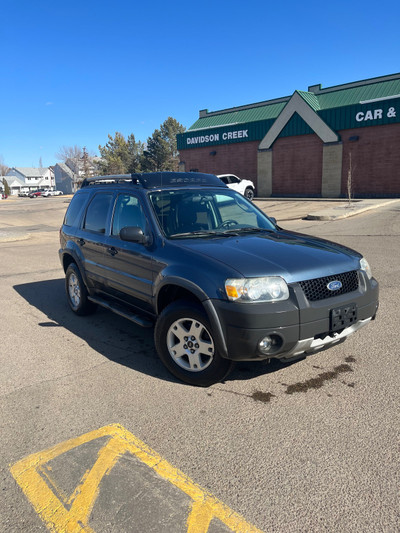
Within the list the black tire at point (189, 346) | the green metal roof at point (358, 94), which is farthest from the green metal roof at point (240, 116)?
the black tire at point (189, 346)

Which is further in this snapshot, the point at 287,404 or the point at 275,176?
the point at 275,176

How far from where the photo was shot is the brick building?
27438mm

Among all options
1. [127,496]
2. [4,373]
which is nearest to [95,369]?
[4,373]

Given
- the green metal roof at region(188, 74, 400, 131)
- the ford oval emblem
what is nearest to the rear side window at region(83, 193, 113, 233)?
the ford oval emblem

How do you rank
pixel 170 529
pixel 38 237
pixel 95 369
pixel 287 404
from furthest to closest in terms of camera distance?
1. pixel 38 237
2. pixel 95 369
3. pixel 287 404
4. pixel 170 529

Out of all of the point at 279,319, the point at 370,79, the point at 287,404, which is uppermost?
the point at 370,79

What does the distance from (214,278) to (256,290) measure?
352mm

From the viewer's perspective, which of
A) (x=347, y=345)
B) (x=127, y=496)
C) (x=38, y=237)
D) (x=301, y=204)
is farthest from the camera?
(x=301, y=204)

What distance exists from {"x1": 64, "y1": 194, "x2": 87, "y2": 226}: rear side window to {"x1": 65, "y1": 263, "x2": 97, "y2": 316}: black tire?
66 centimetres

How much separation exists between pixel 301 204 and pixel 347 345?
72.9 feet

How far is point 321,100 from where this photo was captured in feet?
104

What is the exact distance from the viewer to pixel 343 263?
11.7ft

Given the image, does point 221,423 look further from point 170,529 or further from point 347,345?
point 347,345

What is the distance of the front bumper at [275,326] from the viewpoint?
10.2 feet
